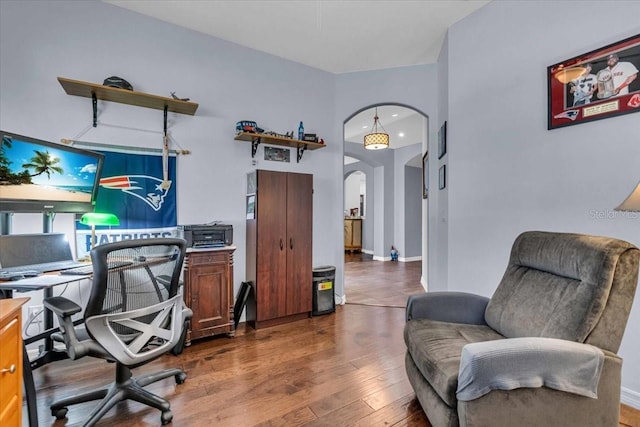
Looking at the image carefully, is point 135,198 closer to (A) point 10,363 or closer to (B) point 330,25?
(A) point 10,363

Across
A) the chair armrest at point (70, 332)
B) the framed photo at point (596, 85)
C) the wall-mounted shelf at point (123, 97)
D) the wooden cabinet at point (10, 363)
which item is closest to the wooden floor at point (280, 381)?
the chair armrest at point (70, 332)

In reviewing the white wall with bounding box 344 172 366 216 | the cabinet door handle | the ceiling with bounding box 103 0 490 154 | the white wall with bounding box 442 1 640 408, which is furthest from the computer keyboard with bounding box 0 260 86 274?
the white wall with bounding box 344 172 366 216

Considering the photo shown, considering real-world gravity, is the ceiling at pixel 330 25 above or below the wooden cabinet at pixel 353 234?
above

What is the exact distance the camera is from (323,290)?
139 inches

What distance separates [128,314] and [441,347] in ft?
5.48

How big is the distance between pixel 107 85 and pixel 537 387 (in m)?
3.51

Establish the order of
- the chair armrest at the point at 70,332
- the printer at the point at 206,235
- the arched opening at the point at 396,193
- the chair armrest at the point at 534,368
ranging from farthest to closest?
the arched opening at the point at 396,193 → the printer at the point at 206,235 → the chair armrest at the point at 70,332 → the chair armrest at the point at 534,368

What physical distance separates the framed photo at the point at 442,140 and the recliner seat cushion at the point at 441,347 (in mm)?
2018

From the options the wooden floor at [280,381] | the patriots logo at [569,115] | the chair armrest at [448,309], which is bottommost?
the wooden floor at [280,381]

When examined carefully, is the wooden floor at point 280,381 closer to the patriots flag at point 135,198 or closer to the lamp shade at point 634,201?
the patriots flag at point 135,198

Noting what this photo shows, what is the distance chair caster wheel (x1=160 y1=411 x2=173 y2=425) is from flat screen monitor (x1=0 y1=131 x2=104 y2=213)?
1.62 m

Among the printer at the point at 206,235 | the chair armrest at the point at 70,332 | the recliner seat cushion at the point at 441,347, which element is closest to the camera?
the recliner seat cushion at the point at 441,347

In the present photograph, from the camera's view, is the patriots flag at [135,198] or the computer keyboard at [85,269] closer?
the computer keyboard at [85,269]

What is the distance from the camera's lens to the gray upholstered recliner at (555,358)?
3.96ft
